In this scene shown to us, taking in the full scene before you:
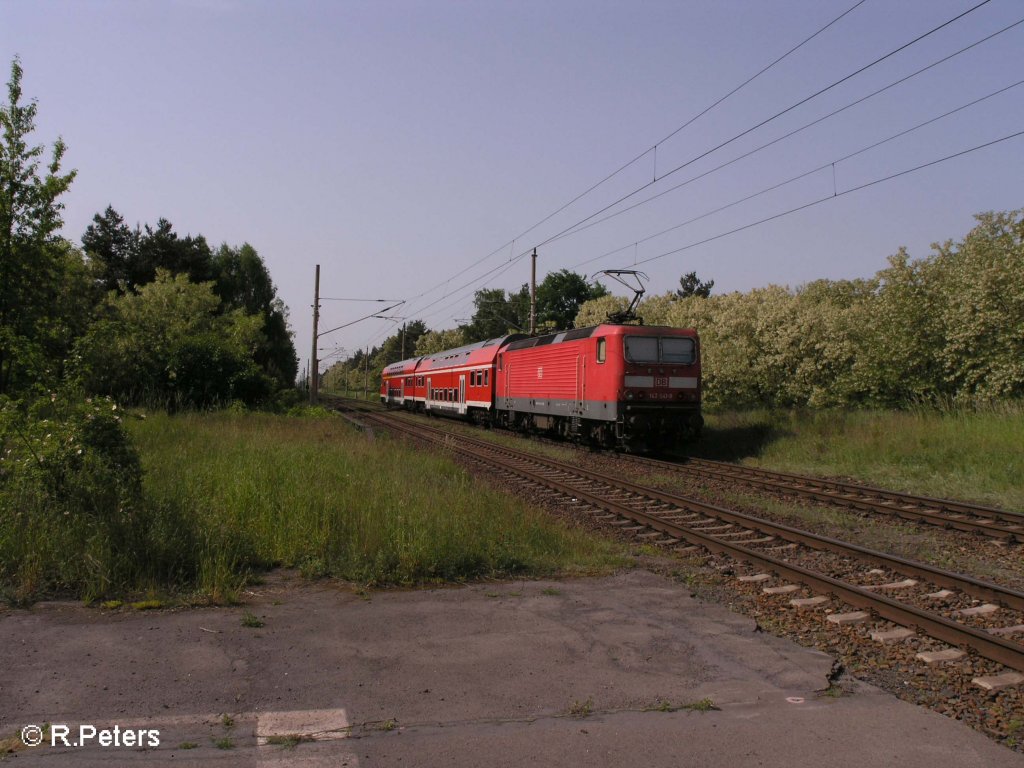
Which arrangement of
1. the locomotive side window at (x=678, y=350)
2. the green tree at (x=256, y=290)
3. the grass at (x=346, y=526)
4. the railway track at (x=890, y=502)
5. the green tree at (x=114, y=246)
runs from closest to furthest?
1. the grass at (x=346, y=526)
2. the railway track at (x=890, y=502)
3. the locomotive side window at (x=678, y=350)
4. the green tree at (x=114, y=246)
5. the green tree at (x=256, y=290)

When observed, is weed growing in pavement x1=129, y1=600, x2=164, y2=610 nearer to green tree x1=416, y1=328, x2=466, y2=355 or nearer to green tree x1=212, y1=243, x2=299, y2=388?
green tree x1=212, y1=243, x2=299, y2=388

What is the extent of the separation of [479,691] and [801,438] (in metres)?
16.2

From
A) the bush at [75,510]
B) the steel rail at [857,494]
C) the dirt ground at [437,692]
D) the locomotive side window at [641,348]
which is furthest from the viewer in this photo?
the locomotive side window at [641,348]

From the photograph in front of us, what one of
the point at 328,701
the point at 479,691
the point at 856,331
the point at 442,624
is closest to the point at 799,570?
the point at 442,624

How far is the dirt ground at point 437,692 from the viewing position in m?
3.62

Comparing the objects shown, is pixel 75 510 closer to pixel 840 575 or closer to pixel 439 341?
pixel 840 575

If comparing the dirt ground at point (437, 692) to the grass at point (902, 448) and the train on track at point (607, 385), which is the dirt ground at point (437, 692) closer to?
the grass at point (902, 448)

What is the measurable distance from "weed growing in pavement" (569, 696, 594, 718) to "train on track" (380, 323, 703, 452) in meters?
14.0

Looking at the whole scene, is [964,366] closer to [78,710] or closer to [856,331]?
[856,331]

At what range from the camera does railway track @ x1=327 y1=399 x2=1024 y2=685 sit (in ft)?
18.6

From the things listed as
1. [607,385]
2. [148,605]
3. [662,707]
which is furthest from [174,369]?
[662,707]

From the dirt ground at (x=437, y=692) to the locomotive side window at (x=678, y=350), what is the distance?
1298 cm

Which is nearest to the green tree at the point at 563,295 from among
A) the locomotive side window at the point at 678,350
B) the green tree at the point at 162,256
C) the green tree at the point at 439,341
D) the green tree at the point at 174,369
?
the green tree at the point at 439,341

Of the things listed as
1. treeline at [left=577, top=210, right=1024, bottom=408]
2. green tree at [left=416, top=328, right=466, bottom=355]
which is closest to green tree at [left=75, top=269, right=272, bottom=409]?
treeline at [left=577, top=210, right=1024, bottom=408]
